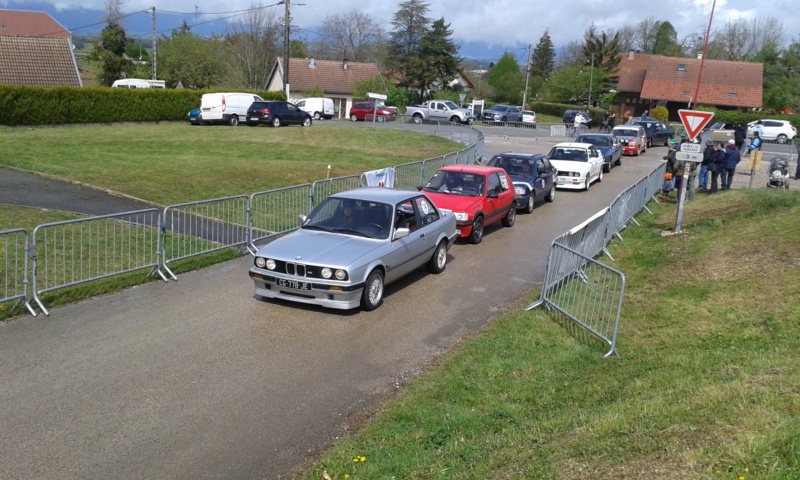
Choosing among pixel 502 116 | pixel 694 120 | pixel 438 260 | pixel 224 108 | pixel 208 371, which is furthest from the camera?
pixel 502 116

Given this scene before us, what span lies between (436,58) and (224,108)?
39898 millimetres

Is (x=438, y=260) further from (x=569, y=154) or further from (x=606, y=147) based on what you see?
(x=606, y=147)

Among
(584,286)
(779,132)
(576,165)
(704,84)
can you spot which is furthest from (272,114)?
(704,84)

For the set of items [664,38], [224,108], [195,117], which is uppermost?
[664,38]

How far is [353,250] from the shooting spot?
32.6ft

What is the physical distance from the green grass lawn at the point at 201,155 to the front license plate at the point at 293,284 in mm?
8364

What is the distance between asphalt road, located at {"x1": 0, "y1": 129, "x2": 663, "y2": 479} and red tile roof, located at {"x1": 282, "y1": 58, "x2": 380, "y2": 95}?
59.4 metres

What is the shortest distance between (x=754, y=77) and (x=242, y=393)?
72.3 meters

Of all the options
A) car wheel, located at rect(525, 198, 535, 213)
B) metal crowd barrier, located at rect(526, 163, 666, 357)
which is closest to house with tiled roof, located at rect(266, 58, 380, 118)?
car wheel, located at rect(525, 198, 535, 213)

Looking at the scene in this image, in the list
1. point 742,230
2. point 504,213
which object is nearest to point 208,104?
point 504,213

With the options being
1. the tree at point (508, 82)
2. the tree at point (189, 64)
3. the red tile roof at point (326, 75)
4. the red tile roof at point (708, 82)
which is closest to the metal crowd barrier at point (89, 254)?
the red tile roof at point (326, 75)

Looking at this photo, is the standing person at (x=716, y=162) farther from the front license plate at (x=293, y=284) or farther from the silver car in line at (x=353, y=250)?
the front license plate at (x=293, y=284)

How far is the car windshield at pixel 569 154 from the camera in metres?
24.4

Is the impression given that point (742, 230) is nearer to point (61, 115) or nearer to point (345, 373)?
point (345, 373)
